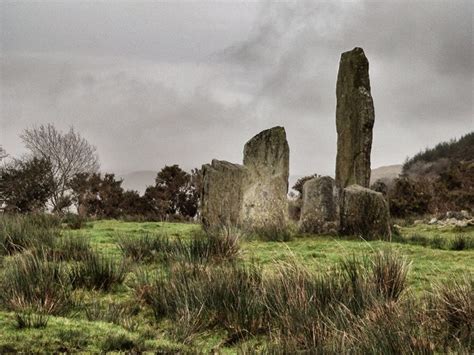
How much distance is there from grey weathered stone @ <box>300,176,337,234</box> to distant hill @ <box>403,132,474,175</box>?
114 ft

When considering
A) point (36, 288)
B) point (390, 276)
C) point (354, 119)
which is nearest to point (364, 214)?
point (354, 119)

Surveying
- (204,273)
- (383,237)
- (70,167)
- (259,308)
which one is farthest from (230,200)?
(70,167)

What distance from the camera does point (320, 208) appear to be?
12.4 metres

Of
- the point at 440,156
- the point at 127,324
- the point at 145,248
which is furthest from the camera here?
the point at 440,156

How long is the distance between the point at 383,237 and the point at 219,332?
6.87 meters

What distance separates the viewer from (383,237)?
38.3 ft

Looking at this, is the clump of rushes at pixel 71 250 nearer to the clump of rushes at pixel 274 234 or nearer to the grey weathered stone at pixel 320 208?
the clump of rushes at pixel 274 234

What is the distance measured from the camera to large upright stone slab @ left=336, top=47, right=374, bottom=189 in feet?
54.9

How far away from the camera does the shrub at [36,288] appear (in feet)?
18.6

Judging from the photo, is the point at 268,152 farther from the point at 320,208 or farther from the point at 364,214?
the point at 364,214

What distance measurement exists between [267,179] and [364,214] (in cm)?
232

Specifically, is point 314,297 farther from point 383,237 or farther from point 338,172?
point 338,172

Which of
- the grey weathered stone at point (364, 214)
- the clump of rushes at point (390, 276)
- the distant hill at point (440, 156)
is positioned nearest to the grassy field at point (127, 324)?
the clump of rushes at point (390, 276)

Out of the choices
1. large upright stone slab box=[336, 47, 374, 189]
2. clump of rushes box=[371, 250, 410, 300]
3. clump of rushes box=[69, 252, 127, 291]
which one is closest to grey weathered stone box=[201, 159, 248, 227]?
large upright stone slab box=[336, 47, 374, 189]
